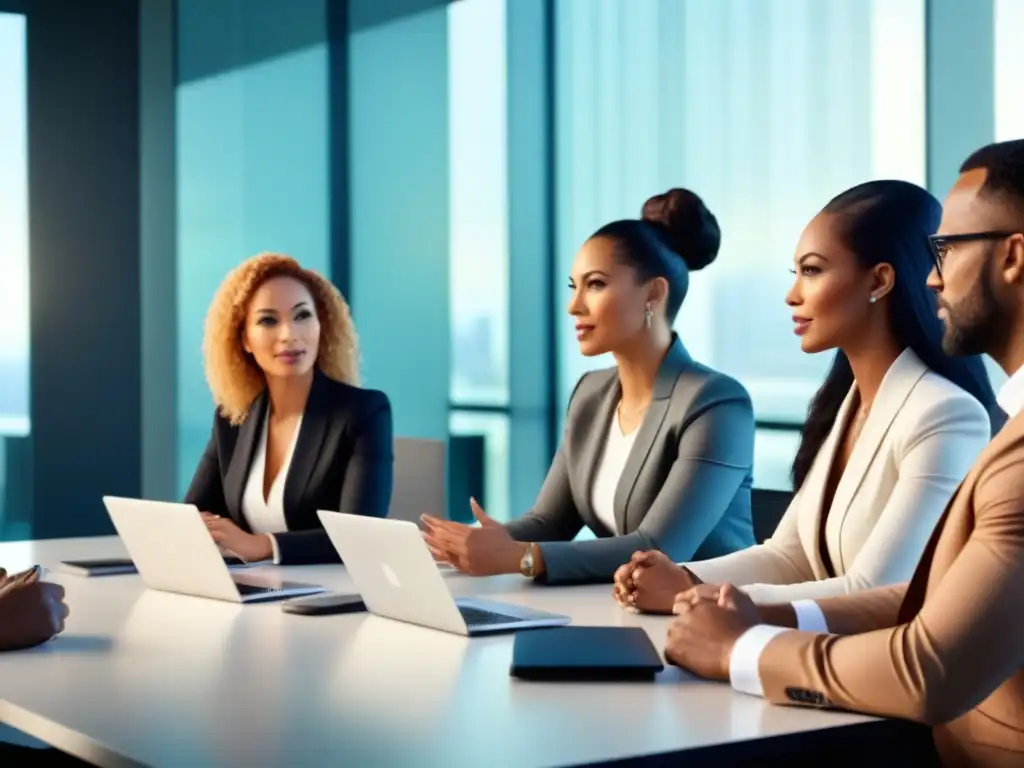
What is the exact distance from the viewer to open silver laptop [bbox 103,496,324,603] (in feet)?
8.41

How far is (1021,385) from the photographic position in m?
1.67

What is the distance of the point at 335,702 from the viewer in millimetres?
1761

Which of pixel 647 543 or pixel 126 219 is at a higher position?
pixel 126 219

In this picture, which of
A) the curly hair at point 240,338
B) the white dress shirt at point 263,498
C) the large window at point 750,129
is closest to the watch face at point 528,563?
the white dress shirt at point 263,498

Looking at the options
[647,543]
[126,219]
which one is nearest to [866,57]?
[647,543]

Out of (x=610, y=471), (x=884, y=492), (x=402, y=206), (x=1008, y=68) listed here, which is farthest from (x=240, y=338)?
(x=402, y=206)

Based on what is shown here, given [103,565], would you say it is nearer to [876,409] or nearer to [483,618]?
[483,618]

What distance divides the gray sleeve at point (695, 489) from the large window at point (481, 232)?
12.7ft

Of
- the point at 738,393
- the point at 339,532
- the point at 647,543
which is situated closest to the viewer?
the point at 339,532

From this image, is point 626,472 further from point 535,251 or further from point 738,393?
point 535,251

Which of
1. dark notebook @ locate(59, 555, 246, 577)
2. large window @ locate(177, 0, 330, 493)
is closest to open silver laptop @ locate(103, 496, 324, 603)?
dark notebook @ locate(59, 555, 246, 577)

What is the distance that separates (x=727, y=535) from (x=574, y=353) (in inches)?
142

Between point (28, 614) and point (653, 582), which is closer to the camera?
point (28, 614)

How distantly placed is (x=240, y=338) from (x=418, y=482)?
0.63m
